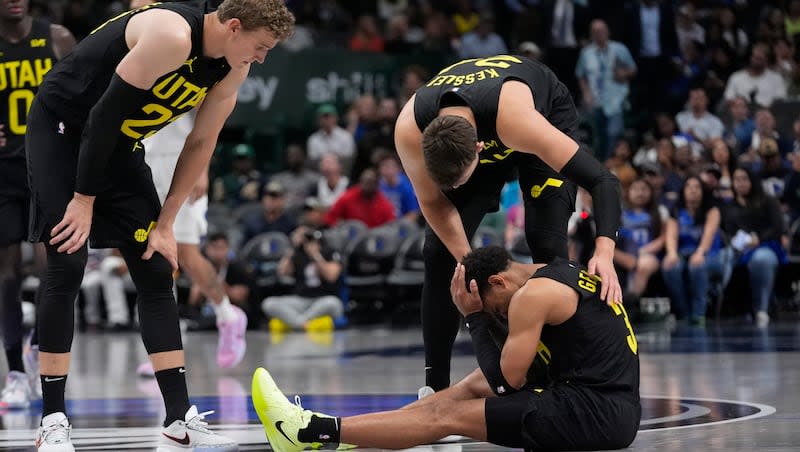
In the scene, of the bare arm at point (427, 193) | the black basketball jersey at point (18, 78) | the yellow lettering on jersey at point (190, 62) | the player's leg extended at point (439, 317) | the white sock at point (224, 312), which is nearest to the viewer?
the yellow lettering on jersey at point (190, 62)

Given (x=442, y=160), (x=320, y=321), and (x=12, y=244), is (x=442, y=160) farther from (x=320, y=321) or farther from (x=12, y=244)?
(x=320, y=321)

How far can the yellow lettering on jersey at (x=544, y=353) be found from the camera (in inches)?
195

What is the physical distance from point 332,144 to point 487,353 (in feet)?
33.8

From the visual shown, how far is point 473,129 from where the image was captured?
4.84m

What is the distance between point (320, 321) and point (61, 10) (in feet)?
20.0

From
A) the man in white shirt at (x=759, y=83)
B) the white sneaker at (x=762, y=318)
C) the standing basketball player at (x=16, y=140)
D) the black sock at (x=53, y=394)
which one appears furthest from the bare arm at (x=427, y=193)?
the man in white shirt at (x=759, y=83)

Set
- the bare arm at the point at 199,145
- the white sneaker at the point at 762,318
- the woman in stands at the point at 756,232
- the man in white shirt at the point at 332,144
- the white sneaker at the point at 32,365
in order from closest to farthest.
A: the bare arm at the point at 199,145 → the white sneaker at the point at 32,365 → the white sneaker at the point at 762,318 → the woman in stands at the point at 756,232 → the man in white shirt at the point at 332,144

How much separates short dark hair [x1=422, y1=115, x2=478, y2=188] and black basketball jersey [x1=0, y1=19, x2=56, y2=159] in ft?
9.44

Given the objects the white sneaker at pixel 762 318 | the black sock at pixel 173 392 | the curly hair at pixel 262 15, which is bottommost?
the white sneaker at pixel 762 318

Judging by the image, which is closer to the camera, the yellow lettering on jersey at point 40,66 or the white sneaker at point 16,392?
→ the white sneaker at point 16,392

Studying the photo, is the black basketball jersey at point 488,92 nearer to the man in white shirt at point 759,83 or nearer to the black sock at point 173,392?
the black sock at point 173,392

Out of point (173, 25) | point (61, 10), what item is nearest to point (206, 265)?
point (173, 25)

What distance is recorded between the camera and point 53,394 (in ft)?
17.1

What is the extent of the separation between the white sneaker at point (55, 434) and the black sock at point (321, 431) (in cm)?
92
